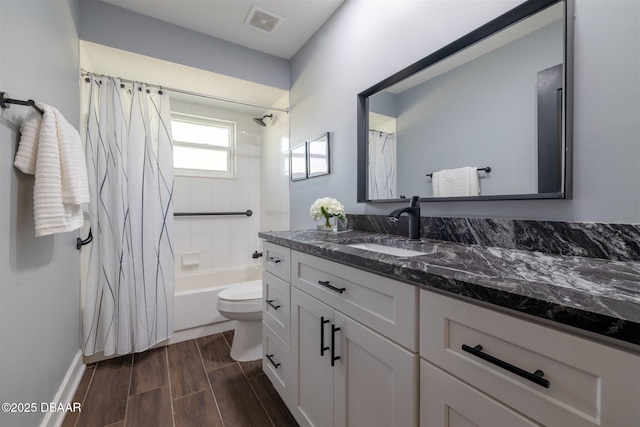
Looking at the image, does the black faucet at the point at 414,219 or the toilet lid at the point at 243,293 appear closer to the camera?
the black faucet at the point at 414,219

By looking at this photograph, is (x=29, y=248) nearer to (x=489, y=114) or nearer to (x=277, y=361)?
(x=277, y=361)

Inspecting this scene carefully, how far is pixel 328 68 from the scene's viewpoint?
78.3 inches

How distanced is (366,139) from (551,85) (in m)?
0.90

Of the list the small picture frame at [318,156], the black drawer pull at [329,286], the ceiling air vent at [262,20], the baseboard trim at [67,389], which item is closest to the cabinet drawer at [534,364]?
the black drawer pull at [329,286]

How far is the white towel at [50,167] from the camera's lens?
1012mm

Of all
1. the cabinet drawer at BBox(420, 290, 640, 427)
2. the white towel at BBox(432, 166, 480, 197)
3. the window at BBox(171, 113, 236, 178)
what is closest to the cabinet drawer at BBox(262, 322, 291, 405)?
the cabinet drawer at BBox(420, 290, 640, 427)

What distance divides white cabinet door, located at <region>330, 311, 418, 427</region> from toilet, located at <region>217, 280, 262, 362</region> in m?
1.01

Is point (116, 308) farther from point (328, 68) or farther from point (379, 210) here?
point (328, 68)

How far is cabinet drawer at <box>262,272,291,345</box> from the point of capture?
4.35ft

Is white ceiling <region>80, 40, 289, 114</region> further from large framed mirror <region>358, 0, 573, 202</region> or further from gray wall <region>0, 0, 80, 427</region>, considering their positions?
large framed mirror <region>358, 0, 573, 202</region>

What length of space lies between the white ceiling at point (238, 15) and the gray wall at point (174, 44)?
5cm

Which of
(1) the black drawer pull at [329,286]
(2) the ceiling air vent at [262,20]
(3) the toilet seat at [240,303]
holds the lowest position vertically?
(3) the toilet seat at [240,303]

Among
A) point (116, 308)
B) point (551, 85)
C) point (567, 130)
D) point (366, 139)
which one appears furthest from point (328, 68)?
point (116, 308)

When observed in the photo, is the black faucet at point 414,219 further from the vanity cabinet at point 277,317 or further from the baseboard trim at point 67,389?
the baseboard trim at point 67,389
